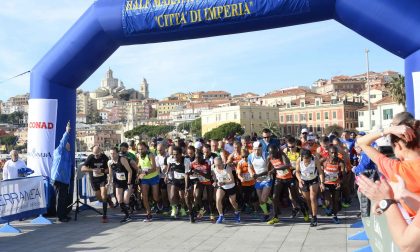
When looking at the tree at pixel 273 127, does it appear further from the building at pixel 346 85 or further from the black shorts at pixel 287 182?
the black shorts at pixel 287 182

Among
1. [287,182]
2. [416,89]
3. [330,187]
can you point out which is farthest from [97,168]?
[416,89]

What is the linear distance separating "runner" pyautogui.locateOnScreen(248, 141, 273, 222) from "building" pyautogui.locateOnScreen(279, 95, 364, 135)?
84906 millimetres

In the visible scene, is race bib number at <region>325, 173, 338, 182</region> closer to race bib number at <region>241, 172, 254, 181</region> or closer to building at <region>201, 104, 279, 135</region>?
race bib number at <region>241, 172, 254, 181</region>

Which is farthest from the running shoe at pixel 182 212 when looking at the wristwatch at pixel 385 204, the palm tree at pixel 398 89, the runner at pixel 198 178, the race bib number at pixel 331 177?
the palm tree at pixel 398 89

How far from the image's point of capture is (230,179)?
10.1m

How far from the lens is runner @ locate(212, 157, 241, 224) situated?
33.1 feet

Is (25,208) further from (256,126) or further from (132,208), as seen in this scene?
(256,126)

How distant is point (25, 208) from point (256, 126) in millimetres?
108682

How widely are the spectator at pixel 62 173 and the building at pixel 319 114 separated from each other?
85.2m

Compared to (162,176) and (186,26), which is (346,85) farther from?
(186,26)

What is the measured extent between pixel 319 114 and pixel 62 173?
318 ft

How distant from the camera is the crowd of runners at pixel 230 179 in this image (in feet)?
32.2

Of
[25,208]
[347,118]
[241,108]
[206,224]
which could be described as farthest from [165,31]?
[241,108]

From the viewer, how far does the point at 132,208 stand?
39.2ft
